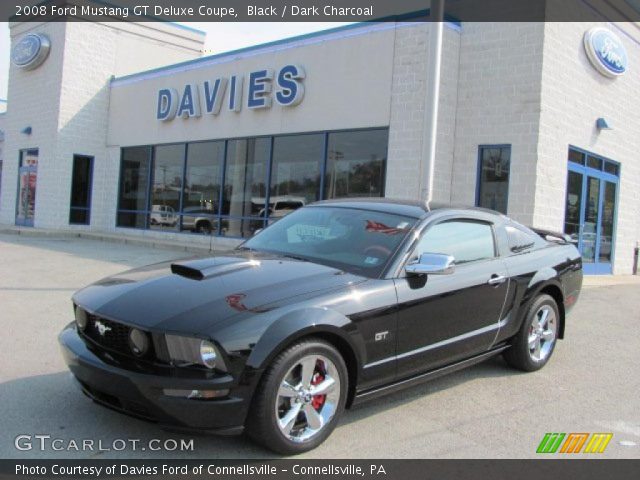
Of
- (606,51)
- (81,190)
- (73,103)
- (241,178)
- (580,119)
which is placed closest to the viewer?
(580,119)

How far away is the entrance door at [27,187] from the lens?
2147 cm

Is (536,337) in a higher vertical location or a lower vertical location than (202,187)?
lower

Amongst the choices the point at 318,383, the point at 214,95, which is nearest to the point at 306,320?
the point at 318,383

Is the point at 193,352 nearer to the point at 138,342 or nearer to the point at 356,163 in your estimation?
the point at 138,342

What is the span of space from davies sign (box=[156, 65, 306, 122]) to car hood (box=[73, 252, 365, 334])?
11232 millimetres

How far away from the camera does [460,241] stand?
15.8 ft

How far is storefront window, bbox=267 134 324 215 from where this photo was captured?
14.7 metres

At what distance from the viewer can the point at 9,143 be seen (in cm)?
2302

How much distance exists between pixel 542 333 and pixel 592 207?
10246 mm

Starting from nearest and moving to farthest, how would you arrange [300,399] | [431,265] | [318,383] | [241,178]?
[300,399]
[318,383]
[431,265]
[241,178]

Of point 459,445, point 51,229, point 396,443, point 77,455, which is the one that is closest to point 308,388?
point 396,443

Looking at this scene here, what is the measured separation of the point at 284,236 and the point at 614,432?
9.25 ft

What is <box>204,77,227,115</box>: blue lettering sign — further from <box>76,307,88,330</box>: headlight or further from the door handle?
<box>76,307,88,330</box>: headlight

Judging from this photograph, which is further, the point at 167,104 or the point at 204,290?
the point at 167,104
